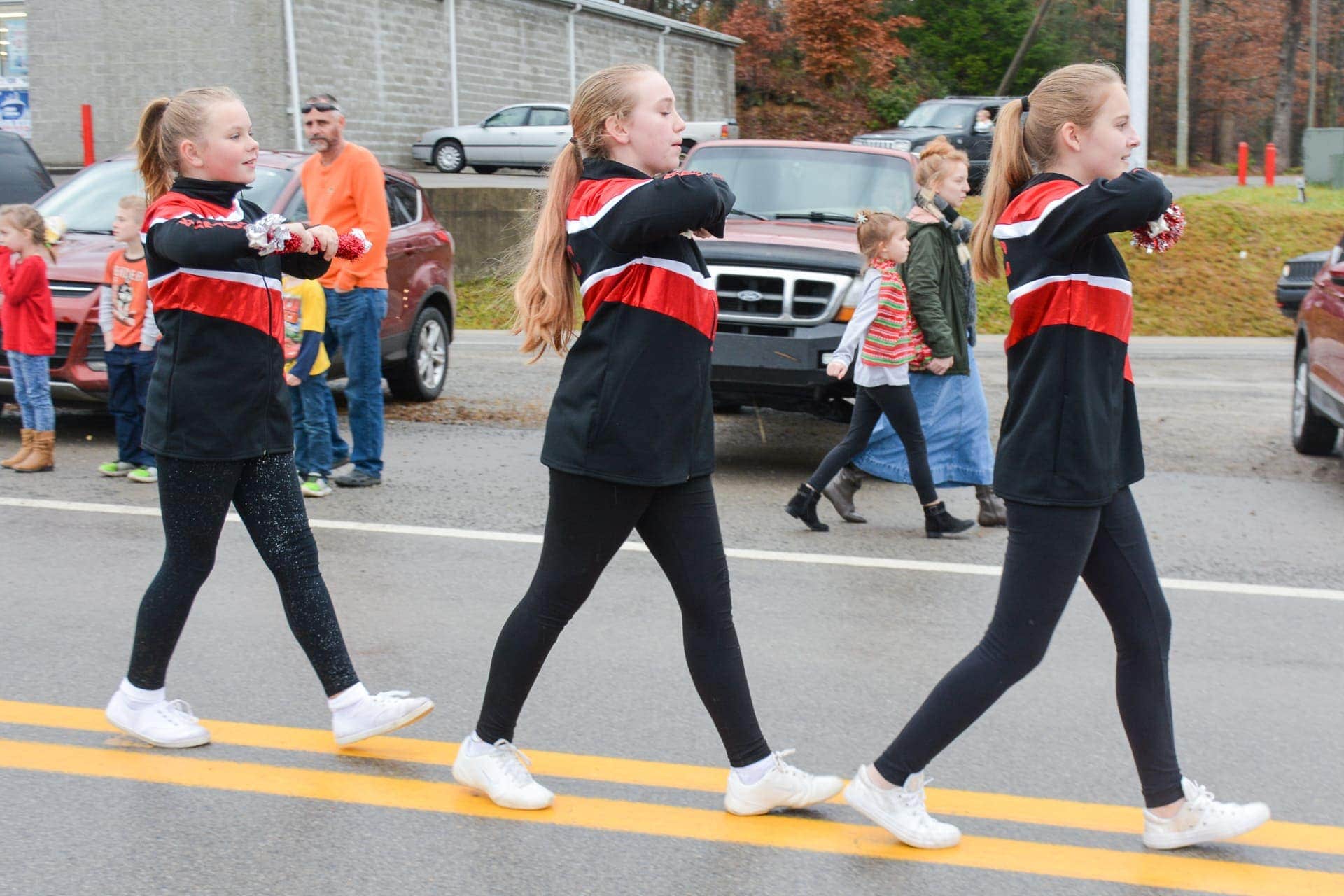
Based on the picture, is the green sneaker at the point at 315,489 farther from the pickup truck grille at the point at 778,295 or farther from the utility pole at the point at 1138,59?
the utility pole at the point at 1138,59

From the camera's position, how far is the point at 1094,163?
3328 millimetres

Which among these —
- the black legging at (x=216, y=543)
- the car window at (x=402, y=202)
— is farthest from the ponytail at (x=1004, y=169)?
the car window at (x=402, y=202)

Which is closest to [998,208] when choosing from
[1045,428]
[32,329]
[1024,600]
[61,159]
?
[1045,428]

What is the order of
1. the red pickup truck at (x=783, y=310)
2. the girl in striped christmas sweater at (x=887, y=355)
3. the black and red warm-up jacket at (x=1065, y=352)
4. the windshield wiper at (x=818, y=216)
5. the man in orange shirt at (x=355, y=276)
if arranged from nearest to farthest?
the black and red warm-up jacket at (x=1065, y=352), the girl in striped christmas sweater at (x=887, y=355), the man in orange shirt at (x=355, y=276), the red pickup truck at (x=783, y=310), the windshield wiper at (x=818, y=216)

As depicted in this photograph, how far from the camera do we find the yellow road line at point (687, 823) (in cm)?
337

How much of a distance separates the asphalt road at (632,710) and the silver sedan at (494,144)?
22209 millimetres

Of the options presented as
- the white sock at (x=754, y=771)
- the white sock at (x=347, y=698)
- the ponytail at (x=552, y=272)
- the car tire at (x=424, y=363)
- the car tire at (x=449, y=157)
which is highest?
the car tire at (x=449, y=157)

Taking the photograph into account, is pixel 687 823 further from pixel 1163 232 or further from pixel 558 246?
pixel 1163 232

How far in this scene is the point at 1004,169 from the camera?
11.5 ft

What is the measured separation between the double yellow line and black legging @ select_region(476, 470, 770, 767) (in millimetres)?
231

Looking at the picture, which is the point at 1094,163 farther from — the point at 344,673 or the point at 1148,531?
the point at 1148,531

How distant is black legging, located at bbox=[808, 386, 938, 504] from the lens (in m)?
6.83

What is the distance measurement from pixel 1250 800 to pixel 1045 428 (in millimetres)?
1289

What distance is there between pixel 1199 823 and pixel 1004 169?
1.64 m
